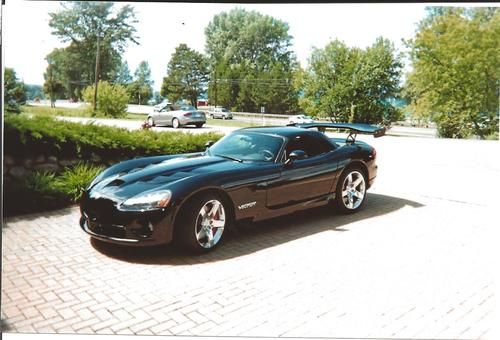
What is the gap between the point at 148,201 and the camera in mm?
3656

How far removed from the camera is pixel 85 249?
404 centimetres

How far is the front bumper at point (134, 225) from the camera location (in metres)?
3.63

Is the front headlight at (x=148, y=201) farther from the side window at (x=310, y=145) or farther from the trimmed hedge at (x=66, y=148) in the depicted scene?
the trimmed hedge at (x=66, y=148)

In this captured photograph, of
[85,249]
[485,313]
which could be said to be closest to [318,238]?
[485,313]

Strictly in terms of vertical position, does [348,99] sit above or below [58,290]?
above

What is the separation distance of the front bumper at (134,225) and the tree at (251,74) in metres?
2.43

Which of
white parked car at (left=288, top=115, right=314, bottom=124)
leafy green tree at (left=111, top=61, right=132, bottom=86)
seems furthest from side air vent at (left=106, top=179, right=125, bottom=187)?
white parked car at (left=288, top=115, right=314, bottom=124)

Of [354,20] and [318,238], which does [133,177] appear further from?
[354,20]

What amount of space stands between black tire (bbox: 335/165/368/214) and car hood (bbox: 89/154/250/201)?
156 cm

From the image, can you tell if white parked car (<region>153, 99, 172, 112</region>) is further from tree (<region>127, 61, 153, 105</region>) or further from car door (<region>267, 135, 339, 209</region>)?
car door (<region>267, 135, 339, 209</region>)

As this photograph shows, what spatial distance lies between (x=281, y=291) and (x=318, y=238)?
1346mm

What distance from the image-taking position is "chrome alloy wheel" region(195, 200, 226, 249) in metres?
3.93

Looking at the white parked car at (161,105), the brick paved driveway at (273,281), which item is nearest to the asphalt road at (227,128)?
the white parked car at (161,105)

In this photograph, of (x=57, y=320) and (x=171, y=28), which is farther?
(x=171, y=28)
